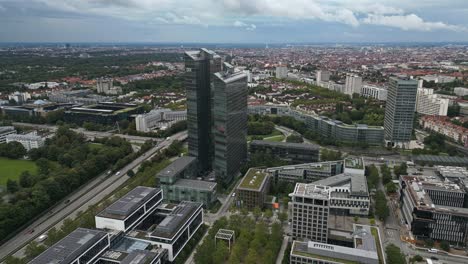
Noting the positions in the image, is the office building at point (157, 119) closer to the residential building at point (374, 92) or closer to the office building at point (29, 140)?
the office building at point (29, 140)

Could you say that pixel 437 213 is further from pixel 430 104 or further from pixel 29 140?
pixel 29 140

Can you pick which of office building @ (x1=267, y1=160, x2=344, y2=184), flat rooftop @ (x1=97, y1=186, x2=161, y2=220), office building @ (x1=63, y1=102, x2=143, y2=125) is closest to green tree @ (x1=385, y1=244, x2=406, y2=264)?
office building @ (x1=267, y1=160, x2=344, y2=184)

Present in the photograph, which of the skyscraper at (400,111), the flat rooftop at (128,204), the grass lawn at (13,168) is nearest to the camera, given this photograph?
the flat rooftop at (128,204)

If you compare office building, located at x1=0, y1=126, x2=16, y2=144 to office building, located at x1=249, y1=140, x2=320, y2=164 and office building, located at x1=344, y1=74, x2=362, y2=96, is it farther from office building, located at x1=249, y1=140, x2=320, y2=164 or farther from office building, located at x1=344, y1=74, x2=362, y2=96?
office building, located at x1=344, y1=74, x2=362, y2=96

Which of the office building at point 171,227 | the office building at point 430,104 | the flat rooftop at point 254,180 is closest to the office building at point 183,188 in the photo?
the flat rooftop at point 254,180

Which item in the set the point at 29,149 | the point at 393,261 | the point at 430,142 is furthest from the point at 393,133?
the point at 29,149

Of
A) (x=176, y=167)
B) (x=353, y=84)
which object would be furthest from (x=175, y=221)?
(x=353, y=84)

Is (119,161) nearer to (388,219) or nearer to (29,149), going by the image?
(29,149)
